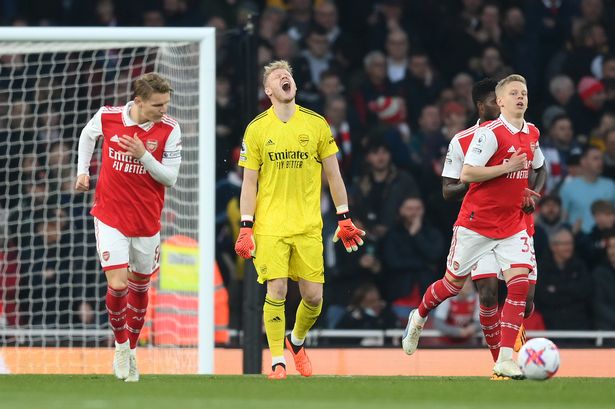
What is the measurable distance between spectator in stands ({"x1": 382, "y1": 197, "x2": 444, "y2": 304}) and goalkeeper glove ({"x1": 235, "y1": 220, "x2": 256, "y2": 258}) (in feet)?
14.9

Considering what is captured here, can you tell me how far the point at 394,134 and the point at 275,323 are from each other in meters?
→ 5.60

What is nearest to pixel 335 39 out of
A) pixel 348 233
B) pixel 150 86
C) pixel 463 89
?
pixel 463 89

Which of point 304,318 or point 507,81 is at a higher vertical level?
point 507,81

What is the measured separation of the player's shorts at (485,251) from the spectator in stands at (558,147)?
17.5ft

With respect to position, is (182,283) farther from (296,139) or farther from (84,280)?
(296,139)

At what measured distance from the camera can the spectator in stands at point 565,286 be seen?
14.4m

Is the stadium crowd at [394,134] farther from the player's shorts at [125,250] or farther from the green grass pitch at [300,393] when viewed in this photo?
the green grass pitch at [300,393]

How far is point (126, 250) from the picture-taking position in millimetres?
10367

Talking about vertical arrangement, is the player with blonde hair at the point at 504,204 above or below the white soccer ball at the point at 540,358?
above

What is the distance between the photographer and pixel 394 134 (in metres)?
15.9

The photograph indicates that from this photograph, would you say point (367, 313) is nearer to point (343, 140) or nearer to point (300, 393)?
point (343, 140)

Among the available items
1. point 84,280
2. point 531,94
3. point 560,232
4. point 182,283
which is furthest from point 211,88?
point 531,94

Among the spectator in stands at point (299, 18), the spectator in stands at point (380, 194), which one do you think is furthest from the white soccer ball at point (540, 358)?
the spectator in stands at point (299, 18)

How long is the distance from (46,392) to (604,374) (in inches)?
203
